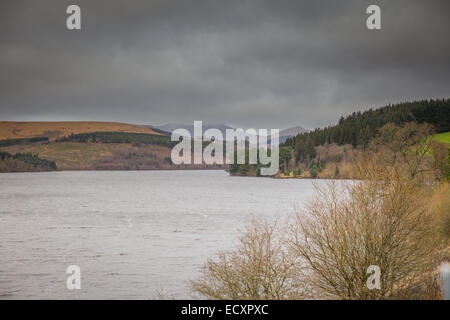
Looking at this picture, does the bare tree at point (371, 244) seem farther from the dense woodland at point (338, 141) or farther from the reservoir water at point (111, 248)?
the dense woodland at point (338, 141)

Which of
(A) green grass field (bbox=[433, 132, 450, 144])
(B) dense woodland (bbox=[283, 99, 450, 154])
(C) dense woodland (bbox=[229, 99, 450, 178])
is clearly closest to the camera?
(A) green grass field (bbox=[433, 132, 450, 144])

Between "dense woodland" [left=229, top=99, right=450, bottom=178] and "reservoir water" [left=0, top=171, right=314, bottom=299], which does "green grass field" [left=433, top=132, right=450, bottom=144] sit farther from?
"reservoir water" [left=0, top=171, right=314, bottom=299]

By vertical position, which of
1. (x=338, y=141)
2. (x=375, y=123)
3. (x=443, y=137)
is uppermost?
(x=375, y=123)

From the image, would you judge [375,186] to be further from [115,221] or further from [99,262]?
[115,221]

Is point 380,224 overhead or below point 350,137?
below

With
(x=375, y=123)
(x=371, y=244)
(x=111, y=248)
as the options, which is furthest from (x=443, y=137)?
(x=371, y=244)

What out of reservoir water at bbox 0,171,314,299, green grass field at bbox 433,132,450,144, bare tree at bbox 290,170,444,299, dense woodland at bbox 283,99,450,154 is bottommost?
reservoir water at bbox 0,171,314,299

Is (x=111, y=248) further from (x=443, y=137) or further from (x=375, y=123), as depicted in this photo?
(x=375, y=123)

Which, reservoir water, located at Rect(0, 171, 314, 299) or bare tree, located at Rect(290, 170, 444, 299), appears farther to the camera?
reservoir water, located at Rect(0, 171, 314, 299)

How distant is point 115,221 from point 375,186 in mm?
38749

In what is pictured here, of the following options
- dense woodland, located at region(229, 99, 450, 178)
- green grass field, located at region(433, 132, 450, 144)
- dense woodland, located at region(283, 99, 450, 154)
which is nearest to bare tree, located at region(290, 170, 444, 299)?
green grass field, located at region(433, 132, 450, 144)
